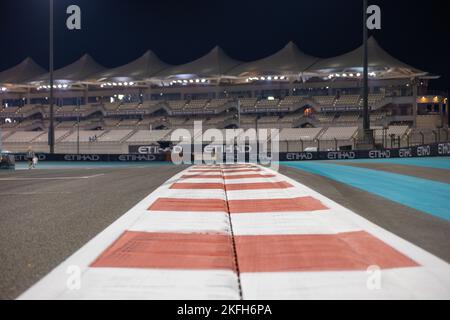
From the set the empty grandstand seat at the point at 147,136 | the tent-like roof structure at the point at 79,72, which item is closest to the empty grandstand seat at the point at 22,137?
the tent-like roof structure at the point at 79,72

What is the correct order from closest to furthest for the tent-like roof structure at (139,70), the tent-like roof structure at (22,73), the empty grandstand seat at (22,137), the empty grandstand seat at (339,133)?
the empty grandstand seat at (339,133) < the empty grandstand seat at (22,137) < the tent-like roof structure at (139,70) < the tent-like roof structure at (22,73)

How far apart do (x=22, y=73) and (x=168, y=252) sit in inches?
2828

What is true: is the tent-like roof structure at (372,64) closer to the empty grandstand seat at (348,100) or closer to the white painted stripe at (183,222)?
the empty grandstand seat at (348,100)

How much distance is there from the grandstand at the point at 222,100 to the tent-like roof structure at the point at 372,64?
0.39 ft

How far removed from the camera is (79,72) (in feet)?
208

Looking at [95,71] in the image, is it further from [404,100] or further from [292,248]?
[292,248]

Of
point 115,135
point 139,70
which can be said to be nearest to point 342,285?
point 115,135

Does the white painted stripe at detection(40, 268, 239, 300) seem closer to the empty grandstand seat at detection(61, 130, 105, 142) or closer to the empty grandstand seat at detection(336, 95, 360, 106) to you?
the empty grandstand seat at detection(61, 130, 105, 142)

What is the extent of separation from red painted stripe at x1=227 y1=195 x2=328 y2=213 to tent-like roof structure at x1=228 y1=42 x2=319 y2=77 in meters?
48.4

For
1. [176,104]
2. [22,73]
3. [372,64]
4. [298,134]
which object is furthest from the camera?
[22,73]

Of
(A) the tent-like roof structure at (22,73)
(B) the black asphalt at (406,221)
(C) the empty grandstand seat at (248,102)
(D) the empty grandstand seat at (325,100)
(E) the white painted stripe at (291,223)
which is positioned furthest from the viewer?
(A) the tent-like roof structure at (22,73)

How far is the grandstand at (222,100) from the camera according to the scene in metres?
50.8

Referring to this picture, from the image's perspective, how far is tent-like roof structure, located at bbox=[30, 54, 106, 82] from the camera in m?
62.0

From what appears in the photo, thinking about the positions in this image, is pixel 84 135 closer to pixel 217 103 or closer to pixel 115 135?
pixel 115 135
